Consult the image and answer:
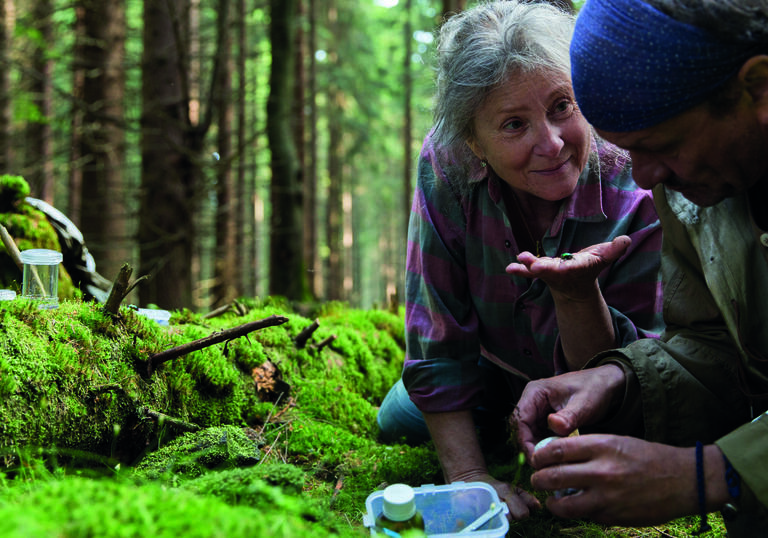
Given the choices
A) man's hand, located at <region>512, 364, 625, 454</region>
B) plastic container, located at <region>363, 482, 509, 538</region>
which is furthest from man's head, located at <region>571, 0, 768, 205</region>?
plastic container, located at <region>363, 482, 509, 538</region>

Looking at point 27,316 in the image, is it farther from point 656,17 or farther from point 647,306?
point 647,306

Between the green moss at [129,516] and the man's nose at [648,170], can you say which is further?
the man's nose at [648,170]

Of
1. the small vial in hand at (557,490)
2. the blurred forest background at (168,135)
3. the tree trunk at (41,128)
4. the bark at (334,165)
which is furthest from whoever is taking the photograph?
the bark at (334,165)

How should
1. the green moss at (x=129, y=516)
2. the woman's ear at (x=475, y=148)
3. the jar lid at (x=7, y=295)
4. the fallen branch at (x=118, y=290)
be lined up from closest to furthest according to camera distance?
the green moss at (x=129, y=516) → the fallen branch at (x=118, y=290) → the jar lid at (x=7, y=295) → the woman's ear at (x=475, y=148)

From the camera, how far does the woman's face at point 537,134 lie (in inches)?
88.7

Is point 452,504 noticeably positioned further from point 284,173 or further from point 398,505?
point 284,173

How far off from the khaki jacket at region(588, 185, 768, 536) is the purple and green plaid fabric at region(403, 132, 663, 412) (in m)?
0.28

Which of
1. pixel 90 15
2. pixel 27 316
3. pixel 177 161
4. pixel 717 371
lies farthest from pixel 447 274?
pixel 90 15

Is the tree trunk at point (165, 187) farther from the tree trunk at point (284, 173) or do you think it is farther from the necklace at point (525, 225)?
the necklace at point (525, 225)

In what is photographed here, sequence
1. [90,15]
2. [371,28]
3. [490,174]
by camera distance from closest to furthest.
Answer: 1. [490,174]
2. [90,15]
3. [371,28]

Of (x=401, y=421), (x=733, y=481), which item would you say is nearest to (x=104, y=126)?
(x=401, y=421)

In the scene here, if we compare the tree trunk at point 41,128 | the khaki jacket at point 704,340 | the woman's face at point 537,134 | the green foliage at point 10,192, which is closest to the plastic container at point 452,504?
the khaki jacket at point 704,340

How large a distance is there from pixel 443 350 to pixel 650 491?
3.88 feet

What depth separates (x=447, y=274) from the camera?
261 centimetres
